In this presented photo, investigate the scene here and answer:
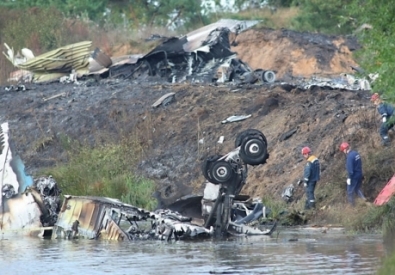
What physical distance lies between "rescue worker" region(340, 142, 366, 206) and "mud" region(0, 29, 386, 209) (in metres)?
0.96

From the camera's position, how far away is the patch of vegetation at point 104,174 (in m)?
31.2

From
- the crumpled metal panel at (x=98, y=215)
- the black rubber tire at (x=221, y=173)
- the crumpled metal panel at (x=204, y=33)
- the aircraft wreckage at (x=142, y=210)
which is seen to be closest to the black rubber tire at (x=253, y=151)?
the aircraft wreckage at (x=142, y=210)

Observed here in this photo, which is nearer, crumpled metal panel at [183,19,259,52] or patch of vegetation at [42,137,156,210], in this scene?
patch of vegetation at [42,137,156,210]

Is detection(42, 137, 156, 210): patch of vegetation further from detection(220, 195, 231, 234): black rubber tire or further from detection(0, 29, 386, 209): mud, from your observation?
detection(220, 195, 231, 234): black rubber tire

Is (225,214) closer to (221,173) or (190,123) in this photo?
(221,173)

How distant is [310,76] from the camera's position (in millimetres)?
45469

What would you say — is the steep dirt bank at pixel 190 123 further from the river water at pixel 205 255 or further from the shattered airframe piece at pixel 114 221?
the shattered airframe piece at pixel 114 221

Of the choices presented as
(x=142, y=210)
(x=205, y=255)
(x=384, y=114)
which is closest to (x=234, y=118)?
(x=384, y=114)

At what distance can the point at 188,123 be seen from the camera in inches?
1419

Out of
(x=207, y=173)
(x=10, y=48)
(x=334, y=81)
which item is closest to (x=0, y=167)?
(x=207, y=173)

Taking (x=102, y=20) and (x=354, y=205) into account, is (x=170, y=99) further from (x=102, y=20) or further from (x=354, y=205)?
(x=102, y=20)

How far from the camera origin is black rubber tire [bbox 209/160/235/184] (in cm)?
2212

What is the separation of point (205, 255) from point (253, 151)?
2970 millimetres

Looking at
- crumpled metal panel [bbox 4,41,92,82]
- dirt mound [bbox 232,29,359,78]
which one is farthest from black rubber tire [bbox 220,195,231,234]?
crumpled metal panel [bbox 4,41,92,82]
